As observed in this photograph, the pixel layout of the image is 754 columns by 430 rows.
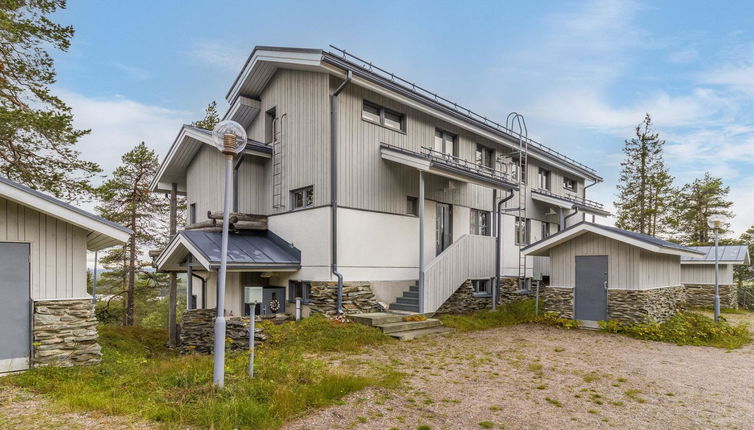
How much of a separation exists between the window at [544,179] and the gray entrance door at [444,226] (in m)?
8.22

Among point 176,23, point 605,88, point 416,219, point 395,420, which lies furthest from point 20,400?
point 605,88

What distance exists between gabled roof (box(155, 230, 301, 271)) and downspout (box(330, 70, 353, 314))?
1576 mm

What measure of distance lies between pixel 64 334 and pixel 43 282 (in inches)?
39.1

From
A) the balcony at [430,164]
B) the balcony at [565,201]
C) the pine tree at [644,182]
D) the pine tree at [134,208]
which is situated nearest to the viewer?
the balcony at [430,164]

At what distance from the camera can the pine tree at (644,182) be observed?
2883 centimetres

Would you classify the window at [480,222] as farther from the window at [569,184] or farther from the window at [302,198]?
the window at [569,184]

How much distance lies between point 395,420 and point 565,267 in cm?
1013

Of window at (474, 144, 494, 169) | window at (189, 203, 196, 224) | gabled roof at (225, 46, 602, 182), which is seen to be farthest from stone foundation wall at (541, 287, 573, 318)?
window at (189, 203, 196, 224)

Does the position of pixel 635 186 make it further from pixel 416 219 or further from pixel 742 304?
pixel 416 219

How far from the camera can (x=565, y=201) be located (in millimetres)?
19828

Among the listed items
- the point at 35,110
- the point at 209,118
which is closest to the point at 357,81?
the point at 35,110

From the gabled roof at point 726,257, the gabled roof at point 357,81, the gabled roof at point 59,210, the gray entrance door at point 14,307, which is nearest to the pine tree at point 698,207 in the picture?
the gabled roof at point 726,257

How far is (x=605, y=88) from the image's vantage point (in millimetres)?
14398

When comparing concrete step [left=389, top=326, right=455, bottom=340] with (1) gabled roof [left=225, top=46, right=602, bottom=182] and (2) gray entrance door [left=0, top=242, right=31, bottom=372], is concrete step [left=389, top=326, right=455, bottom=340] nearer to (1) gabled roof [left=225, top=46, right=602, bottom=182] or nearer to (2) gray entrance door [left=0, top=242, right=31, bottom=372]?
(1) gabled roof [left=225, top=46, right=602, bottom=182]
